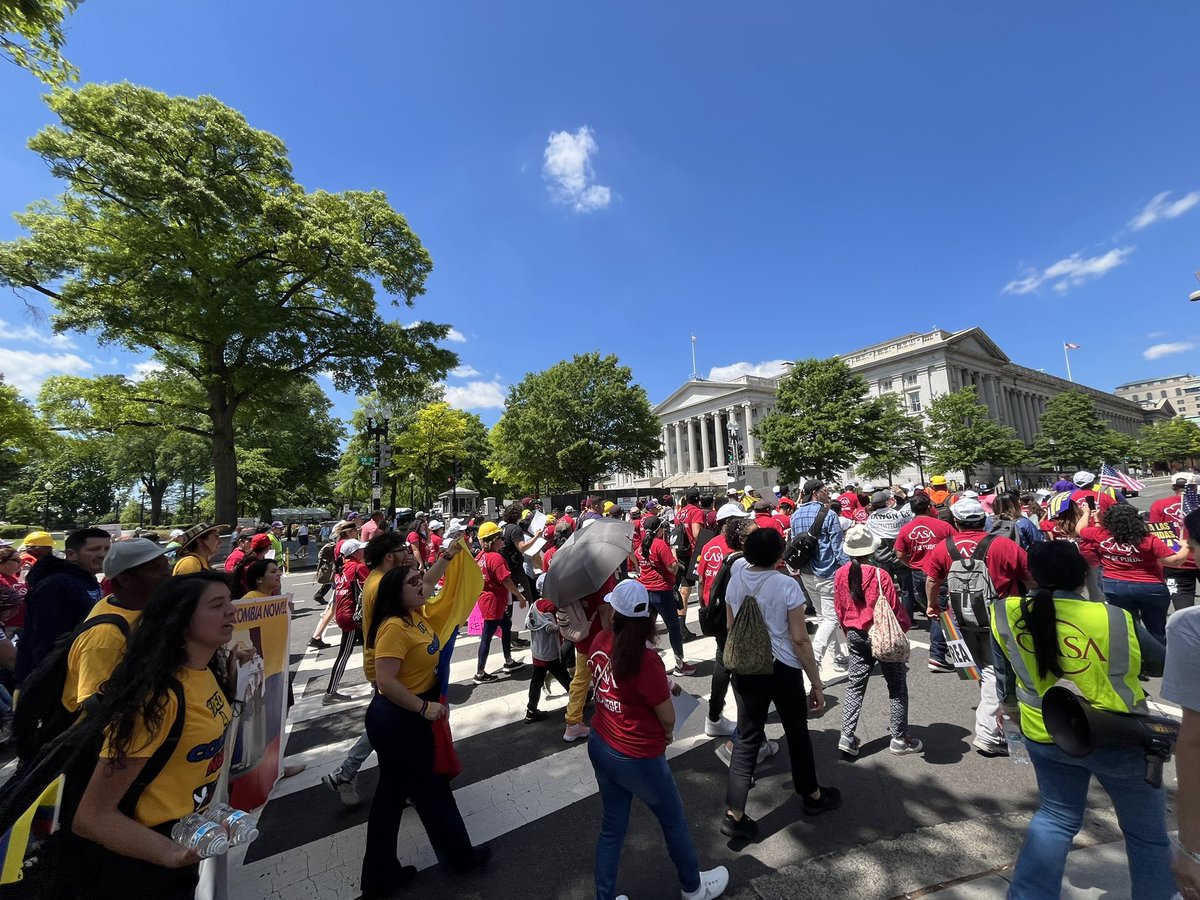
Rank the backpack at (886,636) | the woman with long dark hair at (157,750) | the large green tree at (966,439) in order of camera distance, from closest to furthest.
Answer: the woman with long dark hair at (157,750) < the backpack at (886,636) < the large green tree at (966,439)

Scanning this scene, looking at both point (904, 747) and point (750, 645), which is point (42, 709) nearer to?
point (750, 645)

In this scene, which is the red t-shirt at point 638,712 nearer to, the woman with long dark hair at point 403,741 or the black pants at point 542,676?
the woman with long dark hair at point 403,741

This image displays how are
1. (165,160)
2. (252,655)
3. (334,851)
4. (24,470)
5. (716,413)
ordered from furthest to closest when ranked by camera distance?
(716,413) < (24,470) < (165,160) < (334,851) < (252,655)

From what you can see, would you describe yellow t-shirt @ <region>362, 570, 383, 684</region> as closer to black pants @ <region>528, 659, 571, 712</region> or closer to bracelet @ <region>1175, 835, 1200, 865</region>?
black pants @ <region>528, 659, 571, 712</region>

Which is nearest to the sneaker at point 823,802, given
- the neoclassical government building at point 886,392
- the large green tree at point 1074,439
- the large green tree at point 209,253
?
the large green tree at point 209,253

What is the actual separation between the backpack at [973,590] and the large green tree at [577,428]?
39583mm

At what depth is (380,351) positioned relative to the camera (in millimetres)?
Answer: 20469

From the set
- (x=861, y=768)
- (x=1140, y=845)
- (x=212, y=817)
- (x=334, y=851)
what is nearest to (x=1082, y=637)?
(x=1140, y=845)

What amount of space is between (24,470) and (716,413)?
80.9 m

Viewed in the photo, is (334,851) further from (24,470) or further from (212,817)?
(24,470)

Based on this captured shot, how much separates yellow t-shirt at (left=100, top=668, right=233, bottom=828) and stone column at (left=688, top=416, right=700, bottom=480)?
240ft

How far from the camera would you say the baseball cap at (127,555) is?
2.71 meters

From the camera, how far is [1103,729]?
207cm

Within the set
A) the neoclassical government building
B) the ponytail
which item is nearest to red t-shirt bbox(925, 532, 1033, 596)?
the ponytail
